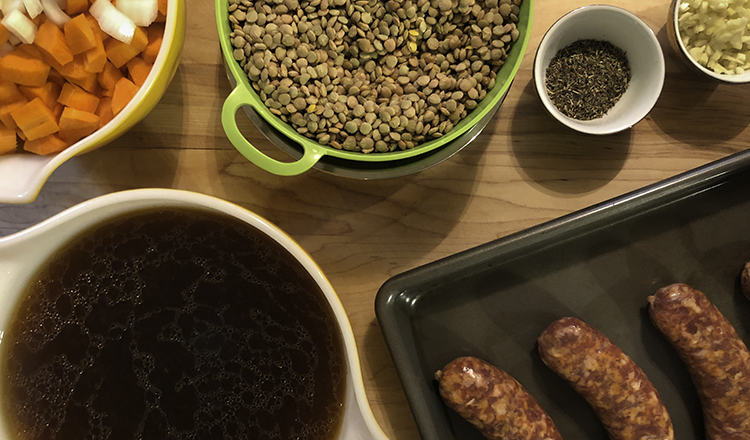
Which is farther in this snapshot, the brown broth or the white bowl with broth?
the brown broth

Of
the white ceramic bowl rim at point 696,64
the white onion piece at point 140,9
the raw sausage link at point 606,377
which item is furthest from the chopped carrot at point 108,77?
the white ceramic bowl rim at point 696,64

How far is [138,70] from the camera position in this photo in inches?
43.6

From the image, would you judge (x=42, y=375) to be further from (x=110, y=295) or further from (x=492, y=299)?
(x=492, y=299)

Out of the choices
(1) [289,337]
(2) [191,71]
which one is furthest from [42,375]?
(2) [191,71]

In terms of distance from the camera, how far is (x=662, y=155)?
1.30 metres

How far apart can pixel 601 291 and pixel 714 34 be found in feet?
2.21

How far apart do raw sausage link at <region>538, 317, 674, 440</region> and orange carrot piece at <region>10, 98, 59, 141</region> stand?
121cm

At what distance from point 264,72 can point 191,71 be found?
28cm

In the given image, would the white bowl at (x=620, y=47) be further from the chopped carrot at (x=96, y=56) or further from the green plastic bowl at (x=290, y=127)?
the chopped carrot at (x=96, y=56)

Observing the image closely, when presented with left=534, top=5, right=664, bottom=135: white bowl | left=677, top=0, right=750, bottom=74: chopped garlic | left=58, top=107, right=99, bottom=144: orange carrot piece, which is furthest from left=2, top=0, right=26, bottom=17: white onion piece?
left=677, top=0, right=750, bottom=74: chopped garlic

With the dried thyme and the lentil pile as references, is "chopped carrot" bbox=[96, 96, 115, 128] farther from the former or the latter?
the dried thyme

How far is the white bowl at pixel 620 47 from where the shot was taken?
1.17 meters

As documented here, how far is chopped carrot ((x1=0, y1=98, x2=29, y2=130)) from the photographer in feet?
3.51

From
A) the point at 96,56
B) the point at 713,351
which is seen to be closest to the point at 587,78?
the point at 713,351
